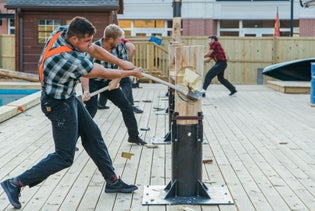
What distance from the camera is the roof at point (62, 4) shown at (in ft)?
68.4

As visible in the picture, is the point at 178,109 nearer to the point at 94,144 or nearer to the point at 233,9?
the point at 94,144

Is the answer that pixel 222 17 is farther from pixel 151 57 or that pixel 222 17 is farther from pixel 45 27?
pixel 45 27

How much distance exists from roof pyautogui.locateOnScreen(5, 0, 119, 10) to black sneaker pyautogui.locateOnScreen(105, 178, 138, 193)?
1591 cm

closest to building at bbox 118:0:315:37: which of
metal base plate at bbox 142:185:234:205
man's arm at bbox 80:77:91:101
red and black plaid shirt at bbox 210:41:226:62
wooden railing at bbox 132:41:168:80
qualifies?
wooden railing at bbox 132:41:168:80

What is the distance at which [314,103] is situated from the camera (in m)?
13.0

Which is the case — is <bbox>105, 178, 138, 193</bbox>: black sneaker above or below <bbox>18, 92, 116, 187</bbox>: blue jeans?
below

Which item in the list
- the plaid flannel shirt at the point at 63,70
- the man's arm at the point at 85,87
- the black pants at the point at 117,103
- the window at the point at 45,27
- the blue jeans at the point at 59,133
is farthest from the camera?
the window at the point at 45,27

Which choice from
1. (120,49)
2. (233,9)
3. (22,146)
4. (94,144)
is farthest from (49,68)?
(233,9)

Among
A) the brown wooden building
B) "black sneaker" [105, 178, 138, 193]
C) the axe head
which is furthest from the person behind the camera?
the brown wooden building

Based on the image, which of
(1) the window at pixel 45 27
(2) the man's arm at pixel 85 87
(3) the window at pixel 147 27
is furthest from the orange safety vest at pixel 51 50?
(3) the window at pixel 147 27

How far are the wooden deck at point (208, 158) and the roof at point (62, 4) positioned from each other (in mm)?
9383

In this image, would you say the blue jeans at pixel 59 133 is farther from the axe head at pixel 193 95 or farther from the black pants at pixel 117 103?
the black pants at pixel 117 103

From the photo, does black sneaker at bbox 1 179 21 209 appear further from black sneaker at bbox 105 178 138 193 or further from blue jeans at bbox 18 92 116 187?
black sneaker at bbox 105 178 138 193

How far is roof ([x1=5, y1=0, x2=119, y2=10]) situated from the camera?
20844 mm
